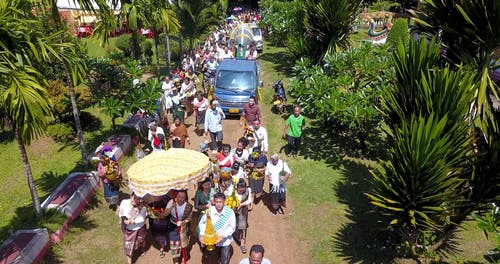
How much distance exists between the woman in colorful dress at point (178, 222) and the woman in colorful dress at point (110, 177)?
2314mm

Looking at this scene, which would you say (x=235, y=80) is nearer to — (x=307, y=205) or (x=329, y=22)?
(x=329, y=22)

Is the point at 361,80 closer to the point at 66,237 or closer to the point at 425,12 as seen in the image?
the point at 425,12

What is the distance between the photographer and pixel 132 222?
739cm

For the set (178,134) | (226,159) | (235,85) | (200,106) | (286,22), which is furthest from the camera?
(286,22)

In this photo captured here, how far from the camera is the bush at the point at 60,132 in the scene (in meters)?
13.7

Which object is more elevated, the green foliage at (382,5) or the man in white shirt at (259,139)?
the green foliage at (382,5)

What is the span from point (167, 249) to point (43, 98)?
3.94 metres

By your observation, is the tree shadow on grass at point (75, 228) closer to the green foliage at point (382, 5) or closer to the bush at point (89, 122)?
the bush at point (89, 122)

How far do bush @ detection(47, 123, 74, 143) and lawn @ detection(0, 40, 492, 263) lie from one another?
0.25m

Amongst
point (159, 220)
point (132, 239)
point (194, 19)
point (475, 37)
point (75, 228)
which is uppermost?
point (475, 37)

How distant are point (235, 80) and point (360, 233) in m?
9.08

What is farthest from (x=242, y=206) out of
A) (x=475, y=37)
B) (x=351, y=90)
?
(x=351, y=90)

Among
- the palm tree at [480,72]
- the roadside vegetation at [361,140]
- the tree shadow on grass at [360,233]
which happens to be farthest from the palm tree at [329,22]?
the palm tree at [480,72]

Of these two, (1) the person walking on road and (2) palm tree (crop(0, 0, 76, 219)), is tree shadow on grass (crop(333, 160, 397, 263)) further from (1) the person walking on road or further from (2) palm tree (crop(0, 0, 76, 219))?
(2) palm tree (crop(0, 0, 76, 219))
